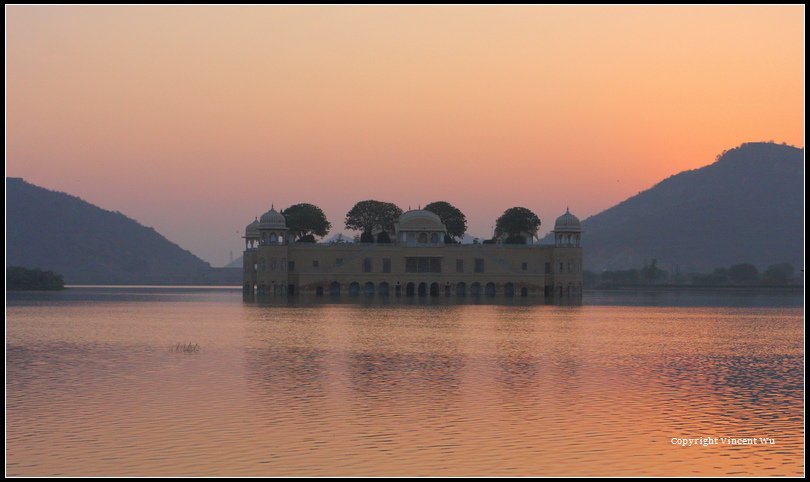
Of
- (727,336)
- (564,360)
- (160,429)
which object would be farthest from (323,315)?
(160,429)

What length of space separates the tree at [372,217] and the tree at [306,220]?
3.56m

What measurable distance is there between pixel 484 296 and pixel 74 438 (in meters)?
104

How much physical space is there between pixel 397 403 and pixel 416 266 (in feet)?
323

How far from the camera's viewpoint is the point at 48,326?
200 feet

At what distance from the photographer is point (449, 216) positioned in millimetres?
142625

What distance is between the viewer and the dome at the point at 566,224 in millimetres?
130875

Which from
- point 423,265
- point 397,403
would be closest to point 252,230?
point 423,265

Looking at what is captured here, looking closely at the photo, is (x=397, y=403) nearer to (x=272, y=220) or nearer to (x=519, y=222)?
(x=272, y=220)

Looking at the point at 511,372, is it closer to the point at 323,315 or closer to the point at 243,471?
the point at 243,471

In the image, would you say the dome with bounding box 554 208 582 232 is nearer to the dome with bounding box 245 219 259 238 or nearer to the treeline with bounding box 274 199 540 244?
the treeline with bounding box 274 199 540 244

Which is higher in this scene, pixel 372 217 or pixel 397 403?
pixel 372 217

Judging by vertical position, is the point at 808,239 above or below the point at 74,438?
above

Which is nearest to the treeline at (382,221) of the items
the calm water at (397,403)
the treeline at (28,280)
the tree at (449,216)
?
the tree at (449,216)

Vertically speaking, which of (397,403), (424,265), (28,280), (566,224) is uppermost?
(566,224)
